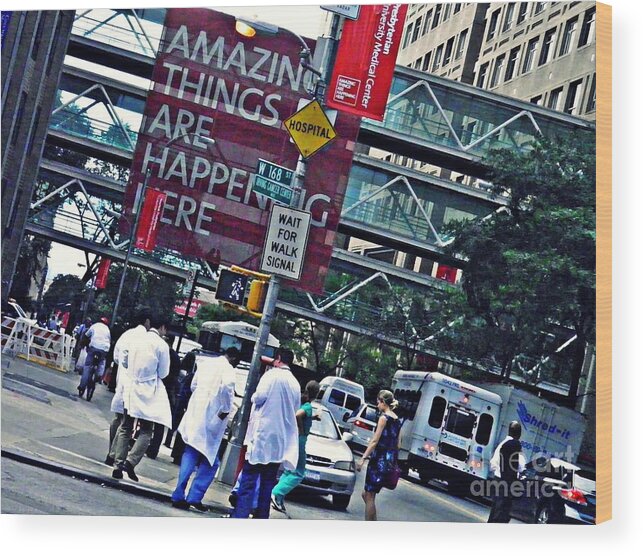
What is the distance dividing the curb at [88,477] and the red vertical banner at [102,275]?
2.68 m

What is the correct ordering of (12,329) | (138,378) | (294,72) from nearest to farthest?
(138,378)
(12,329)
(294,72)

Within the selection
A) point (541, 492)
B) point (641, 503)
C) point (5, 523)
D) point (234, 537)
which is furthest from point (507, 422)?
point (5, 523)

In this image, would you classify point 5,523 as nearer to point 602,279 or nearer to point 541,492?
point 541,492

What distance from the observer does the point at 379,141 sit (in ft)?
48.0

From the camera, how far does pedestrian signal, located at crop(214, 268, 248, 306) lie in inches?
547

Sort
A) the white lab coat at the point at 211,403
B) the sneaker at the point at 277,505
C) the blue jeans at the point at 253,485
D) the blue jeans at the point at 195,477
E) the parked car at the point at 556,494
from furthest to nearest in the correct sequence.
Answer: the parked car at the point at 556,494
the sneaker at the point at 277,505
the white lab coat at the point at 211,403
the blue jeans at the point at 195,477
the blue jeans at the point at 253,485

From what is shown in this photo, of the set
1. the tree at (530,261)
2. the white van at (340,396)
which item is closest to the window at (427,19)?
the tree at (530,261)

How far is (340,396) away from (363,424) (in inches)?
33.6

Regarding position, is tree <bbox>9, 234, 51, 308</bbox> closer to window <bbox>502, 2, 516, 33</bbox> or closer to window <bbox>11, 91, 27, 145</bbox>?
window <bbox>11, 91, 27, 145</bbox>

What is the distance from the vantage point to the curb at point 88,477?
12305 millimetres

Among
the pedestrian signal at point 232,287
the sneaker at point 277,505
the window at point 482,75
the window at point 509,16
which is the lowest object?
the sneaker at point 277,505

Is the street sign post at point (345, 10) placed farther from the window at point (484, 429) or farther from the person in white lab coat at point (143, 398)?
the window at point (484, 429)

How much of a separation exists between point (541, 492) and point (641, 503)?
122 centimetres

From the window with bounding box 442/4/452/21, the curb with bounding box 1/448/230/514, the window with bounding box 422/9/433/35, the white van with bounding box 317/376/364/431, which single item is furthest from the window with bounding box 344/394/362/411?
the window with bounding box 442/4/452/21
